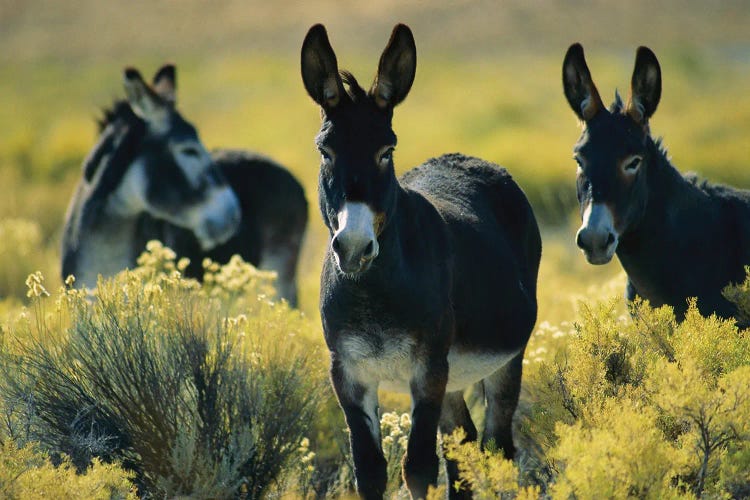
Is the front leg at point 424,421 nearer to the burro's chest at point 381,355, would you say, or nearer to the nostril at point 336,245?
the burro's chest at point 381,355

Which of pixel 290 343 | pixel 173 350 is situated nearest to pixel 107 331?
pixel 173 350

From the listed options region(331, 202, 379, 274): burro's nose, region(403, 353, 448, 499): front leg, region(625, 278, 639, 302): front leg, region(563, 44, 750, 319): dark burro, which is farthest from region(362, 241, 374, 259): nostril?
region(625, 278, 639, 302): front leg

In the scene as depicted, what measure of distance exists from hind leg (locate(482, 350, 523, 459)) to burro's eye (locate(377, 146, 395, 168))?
1.60 m

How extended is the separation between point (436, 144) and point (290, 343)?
2154 cm

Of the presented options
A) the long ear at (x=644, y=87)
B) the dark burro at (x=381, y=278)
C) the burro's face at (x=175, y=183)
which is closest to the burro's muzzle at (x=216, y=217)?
the burro's face at (x=175, y=183)

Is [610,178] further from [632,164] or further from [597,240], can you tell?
[597,240]

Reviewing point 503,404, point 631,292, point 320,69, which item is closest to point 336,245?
point 320,69

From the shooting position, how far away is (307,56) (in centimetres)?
486

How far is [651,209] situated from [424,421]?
227cm

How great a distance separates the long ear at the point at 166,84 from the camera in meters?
9.65

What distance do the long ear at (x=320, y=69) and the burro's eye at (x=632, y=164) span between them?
1.96 m

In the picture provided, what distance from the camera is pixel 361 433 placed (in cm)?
484

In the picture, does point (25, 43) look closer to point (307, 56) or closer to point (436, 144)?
point (436, 144)

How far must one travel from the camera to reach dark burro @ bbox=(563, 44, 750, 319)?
608 centimetres
